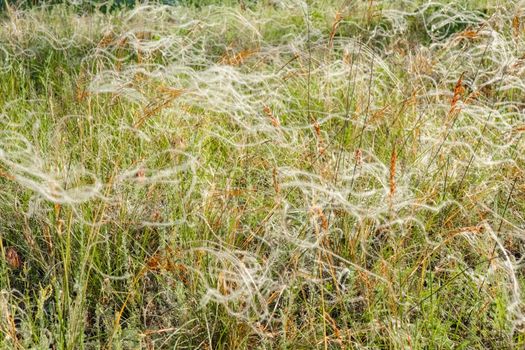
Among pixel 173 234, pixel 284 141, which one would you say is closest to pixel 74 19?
pixel 284 141

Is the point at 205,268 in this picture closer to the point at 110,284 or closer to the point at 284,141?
the point at 110,284

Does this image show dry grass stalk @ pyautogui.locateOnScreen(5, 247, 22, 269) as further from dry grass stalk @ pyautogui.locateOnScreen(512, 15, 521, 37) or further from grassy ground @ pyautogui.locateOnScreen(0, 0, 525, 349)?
dry grass stalk @ pyautogui.locateOnScreen(512, 15, 521, 37)

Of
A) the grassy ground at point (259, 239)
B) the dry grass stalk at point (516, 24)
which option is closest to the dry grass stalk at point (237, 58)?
the grassy ground at point (259, 239)

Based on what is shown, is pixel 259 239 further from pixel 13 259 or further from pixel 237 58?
pixel 237 58

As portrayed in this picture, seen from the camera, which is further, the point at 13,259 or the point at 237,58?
the point at 237,58

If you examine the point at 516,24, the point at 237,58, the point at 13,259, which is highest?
the point at 516,24

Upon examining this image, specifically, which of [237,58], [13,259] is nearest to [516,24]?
[237,58]

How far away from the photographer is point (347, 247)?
198 centimetres

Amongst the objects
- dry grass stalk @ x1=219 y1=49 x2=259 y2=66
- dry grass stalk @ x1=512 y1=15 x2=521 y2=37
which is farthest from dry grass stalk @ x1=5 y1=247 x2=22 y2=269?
dry grass stalk @ x1=512 y1=15 x2=521 y2=37

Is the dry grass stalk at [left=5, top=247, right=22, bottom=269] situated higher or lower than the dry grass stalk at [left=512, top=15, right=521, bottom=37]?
lower

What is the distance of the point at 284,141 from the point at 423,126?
20.5 inches

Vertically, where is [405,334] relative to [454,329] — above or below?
above

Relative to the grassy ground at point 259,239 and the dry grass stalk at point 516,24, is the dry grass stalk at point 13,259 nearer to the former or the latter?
the grassy ground at point 259,239

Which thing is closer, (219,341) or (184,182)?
(219,341)
